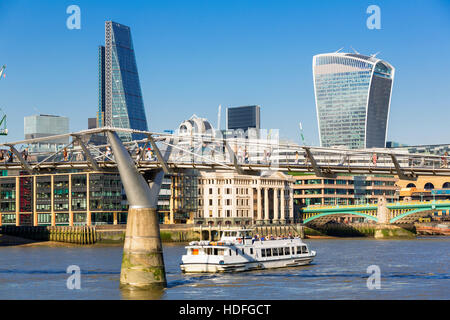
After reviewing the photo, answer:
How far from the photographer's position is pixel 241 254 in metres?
75.4

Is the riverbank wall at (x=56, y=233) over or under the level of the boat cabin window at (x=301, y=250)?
under

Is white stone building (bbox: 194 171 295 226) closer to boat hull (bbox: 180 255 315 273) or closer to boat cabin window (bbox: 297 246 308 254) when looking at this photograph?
boat cabin window (bbox: 297 246 308 254)

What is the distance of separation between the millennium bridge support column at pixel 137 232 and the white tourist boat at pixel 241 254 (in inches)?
714

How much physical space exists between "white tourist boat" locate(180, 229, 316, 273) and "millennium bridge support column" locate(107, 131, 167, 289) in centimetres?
1813

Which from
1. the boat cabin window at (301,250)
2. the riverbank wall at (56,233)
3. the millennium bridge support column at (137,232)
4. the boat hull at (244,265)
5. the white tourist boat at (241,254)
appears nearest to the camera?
the millennium bridge support column at (137,232)

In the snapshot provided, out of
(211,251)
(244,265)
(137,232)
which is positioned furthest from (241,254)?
(137,232)

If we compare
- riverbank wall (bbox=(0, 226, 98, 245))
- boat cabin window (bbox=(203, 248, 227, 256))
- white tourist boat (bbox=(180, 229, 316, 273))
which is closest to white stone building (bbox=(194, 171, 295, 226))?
riverbank wall (bbox=(0, 226, 98, 245))

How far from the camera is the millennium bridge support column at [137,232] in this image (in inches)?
2077

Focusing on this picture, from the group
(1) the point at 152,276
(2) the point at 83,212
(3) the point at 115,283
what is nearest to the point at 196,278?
(3) the point at 115,283

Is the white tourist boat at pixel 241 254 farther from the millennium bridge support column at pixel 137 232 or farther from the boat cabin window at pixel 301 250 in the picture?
the millennium bridge support column at pixel 137 232

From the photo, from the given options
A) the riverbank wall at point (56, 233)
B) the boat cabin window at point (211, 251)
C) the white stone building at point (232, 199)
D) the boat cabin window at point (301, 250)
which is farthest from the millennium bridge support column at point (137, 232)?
the white stone building at point (232, 199)

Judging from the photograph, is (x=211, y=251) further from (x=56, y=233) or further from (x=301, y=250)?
(x=56, y=233)

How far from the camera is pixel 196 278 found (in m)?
66.4
